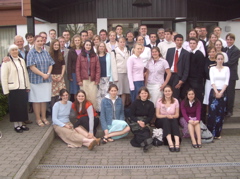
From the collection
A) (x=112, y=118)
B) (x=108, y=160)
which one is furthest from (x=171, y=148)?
(x=112, y=118)

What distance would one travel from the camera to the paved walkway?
4.41 m

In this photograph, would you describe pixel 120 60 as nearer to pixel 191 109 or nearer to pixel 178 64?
pixel 178 64

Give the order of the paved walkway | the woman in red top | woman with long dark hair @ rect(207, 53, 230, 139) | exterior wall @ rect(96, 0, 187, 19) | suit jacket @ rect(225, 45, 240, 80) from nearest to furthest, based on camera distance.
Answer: the paved walkway
the woman in red top
woman with long dark hair @ rect(207, 53, 230, 139)
suit jacket @ rect(225, 45, 240, 80)
exterior wall @ rect(96, 0, 187, 19)

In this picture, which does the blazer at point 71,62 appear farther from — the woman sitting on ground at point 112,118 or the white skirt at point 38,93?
the woman sitting on ground at point 112,118

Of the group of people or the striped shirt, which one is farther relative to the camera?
the striped shirt

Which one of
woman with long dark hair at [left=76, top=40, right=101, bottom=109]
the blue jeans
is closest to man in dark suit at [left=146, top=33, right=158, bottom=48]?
the blue jeans

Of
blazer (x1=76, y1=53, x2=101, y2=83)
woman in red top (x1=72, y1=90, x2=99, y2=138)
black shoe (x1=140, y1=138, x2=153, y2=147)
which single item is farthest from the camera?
blazer (x1=76, y1=53, x2=101, y2=83)

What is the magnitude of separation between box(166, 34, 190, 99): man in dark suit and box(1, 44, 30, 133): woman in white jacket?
310cm

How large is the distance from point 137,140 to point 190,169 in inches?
50.8

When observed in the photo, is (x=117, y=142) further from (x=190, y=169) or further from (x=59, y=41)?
(x=59, y=41)

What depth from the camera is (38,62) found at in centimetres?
595

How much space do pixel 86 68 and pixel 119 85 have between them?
34.1 inches

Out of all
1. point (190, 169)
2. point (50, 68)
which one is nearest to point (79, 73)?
point (50, 68)

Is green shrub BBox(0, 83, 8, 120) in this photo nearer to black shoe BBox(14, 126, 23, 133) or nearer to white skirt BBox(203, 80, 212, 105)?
black shoe BBox(14, 126, 23, 133)
